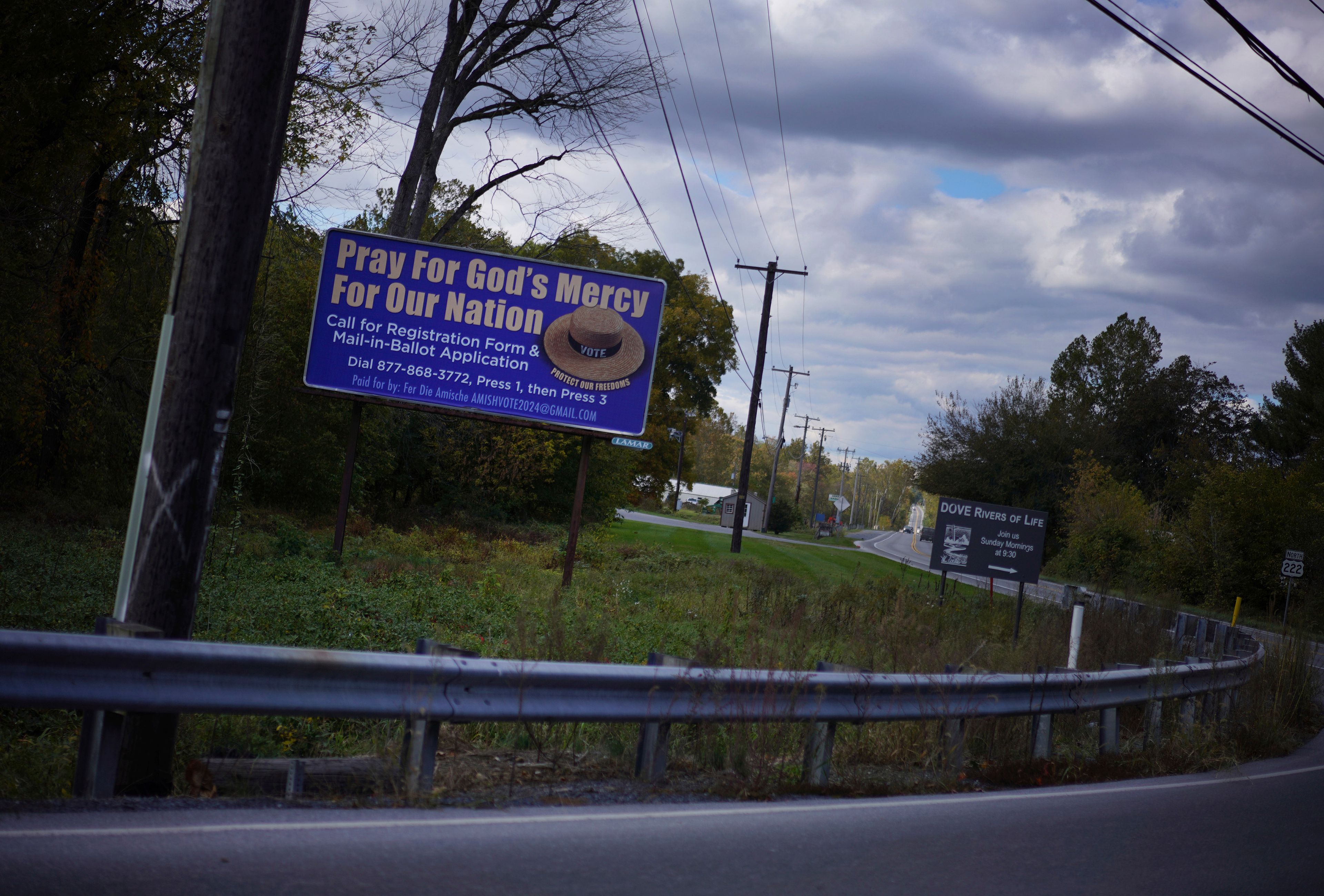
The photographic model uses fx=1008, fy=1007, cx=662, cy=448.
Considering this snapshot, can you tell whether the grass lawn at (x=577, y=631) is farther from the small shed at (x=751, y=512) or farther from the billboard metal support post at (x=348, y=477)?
the small shed at (x=751, y=512)

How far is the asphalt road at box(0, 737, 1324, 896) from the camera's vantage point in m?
3.79

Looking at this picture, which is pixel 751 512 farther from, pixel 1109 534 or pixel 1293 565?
pixel 1293 565

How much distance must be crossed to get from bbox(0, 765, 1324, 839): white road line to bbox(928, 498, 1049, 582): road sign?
9606 mm

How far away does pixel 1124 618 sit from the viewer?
16.0m

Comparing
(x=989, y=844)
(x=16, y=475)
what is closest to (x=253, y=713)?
(x=989, y=844)

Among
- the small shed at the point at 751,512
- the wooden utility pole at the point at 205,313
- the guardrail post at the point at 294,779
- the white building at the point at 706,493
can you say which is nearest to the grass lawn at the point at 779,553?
the guardrail post at the point at 294,779

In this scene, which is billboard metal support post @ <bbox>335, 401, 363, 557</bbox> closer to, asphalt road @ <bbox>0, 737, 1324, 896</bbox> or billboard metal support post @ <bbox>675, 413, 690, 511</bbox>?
asphalt road @ <bbox>0, 737, 1324, 896</bbox>

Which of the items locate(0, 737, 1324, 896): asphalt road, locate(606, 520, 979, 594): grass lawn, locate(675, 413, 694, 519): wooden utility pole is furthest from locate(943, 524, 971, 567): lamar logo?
locate(675, 413, 694, 519): wooden utility pole

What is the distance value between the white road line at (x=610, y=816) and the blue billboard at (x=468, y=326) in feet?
33.1

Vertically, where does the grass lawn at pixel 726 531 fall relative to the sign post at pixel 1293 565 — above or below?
below

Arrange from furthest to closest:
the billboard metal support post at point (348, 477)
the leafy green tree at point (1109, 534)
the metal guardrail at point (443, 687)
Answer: the leafy green tree at point (1109, 534)
the billboard metal support post at point (348, 477)
the metal guardrail at point (443, 687)

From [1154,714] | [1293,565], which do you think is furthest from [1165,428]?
[1154,714]

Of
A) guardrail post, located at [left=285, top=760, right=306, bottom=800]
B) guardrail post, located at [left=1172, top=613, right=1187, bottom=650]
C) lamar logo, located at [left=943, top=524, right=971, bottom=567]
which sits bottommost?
guardrail post, located at [left=285, top=760, right=306, bottom=800]

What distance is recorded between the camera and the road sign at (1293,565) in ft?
92.5
